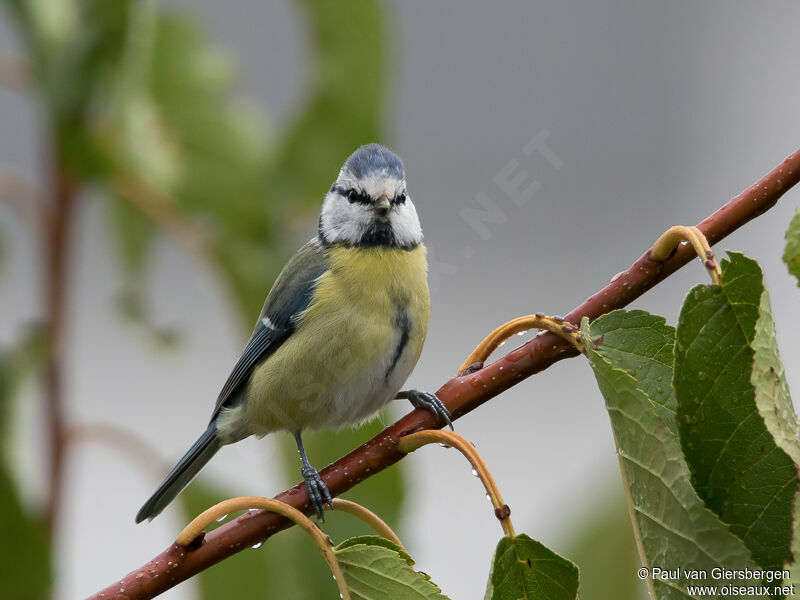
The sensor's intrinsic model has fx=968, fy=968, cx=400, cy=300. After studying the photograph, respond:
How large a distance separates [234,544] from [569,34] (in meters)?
3.30

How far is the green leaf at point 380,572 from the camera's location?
0.91 meters

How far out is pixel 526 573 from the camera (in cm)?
91

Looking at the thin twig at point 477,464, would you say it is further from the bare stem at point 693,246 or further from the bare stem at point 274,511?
the bare stem at point 693,246

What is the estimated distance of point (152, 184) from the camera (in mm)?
1906

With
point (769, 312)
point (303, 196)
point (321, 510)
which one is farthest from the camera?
point (303, 196)

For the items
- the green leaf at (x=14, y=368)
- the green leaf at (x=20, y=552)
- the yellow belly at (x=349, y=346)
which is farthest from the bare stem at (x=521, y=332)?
the green leaf at (x=14, y=368)

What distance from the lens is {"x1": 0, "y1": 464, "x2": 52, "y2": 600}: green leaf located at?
1578 mm

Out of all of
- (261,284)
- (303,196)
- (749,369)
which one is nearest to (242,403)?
(261,284)

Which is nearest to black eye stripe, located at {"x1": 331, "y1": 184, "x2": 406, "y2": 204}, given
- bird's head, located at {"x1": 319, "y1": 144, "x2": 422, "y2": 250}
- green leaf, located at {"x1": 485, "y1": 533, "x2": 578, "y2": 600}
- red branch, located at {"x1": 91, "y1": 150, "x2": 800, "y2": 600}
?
bird's head, located at {"x1": 319, "y1": 144, "x2": 422, "y2": 250}

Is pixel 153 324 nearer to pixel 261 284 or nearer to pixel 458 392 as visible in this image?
pixel 261 284

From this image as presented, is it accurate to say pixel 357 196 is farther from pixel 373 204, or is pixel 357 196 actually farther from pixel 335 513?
pixel 335 513

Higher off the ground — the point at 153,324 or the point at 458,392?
the point at 153,324

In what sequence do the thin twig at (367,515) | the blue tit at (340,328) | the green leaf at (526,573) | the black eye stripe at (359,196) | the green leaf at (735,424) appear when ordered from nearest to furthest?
the green leaf at (735,424) < the green leaf at (526,573) < the thin twig at (367,515) < the blue tit at (340,328) < the black eye stripe at (359,196)

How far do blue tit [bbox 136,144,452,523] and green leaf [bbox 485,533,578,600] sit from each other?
669mm
